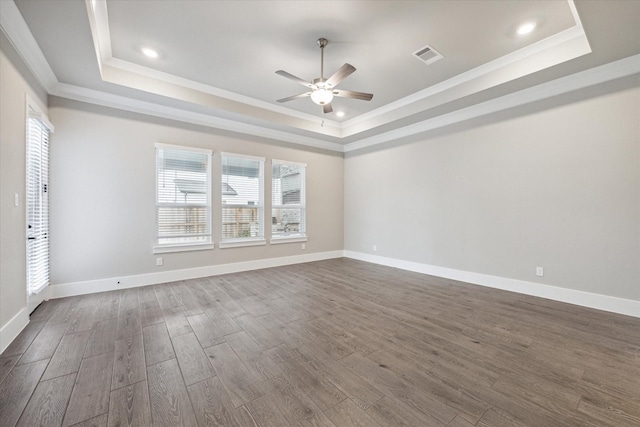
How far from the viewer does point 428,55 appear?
337 cm

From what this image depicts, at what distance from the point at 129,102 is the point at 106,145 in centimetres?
77

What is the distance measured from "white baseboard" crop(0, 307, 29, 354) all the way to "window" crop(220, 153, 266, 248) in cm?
265

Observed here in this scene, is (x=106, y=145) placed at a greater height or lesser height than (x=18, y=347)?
greater

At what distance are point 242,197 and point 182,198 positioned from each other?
114cm

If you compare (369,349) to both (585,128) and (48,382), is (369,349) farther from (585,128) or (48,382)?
(585,128)

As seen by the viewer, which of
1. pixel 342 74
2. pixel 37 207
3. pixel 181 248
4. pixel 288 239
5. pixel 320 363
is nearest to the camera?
pixel 320 363

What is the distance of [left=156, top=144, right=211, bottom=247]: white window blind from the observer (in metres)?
4.43

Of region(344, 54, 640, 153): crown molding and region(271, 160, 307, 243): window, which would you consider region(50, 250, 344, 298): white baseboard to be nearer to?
region(271, 160, 307, 243): window

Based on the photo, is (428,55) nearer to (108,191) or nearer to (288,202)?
(288,202)

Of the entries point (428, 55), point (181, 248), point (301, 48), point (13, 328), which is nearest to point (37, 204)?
point (13, 328)

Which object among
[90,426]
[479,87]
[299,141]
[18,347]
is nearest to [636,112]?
[479,87]

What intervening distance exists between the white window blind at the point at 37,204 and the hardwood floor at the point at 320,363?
474 millimetres

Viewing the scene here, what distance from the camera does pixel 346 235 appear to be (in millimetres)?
6992

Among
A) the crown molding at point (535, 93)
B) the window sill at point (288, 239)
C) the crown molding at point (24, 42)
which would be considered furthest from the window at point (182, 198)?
the crown molding at point (535, 93)
